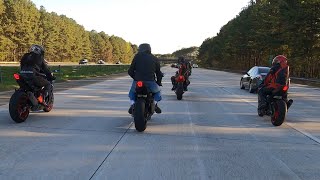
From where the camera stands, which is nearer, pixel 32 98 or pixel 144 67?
pixel 144 67

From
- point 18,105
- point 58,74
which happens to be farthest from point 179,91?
point 58,74

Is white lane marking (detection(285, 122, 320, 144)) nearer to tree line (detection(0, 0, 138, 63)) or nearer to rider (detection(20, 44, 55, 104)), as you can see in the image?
rider (detection(20, 44, 55, 104))

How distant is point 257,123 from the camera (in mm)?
10672

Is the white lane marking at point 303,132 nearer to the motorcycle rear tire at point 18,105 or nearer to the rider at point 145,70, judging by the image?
the rider at point 145,70

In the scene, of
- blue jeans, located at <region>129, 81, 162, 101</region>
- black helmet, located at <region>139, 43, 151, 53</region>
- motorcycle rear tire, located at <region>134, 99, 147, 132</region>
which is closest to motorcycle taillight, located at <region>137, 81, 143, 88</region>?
blue jeans, located at <region>129, 81, 162, 101</region>

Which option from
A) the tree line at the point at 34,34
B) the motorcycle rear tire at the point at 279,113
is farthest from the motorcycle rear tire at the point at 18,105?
the tree line at the point at 34,34

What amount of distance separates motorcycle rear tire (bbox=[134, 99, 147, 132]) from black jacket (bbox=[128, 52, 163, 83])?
2.21 ft

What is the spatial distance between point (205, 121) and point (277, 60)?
2.41 meters

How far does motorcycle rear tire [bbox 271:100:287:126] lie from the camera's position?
1015cm

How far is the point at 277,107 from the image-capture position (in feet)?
34.2

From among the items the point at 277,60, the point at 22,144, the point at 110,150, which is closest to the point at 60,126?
the point at 22,144

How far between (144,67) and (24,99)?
9.76ft

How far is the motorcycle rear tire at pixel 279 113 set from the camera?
10148 millimetres

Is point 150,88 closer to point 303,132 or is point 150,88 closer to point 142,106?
point 142,106
